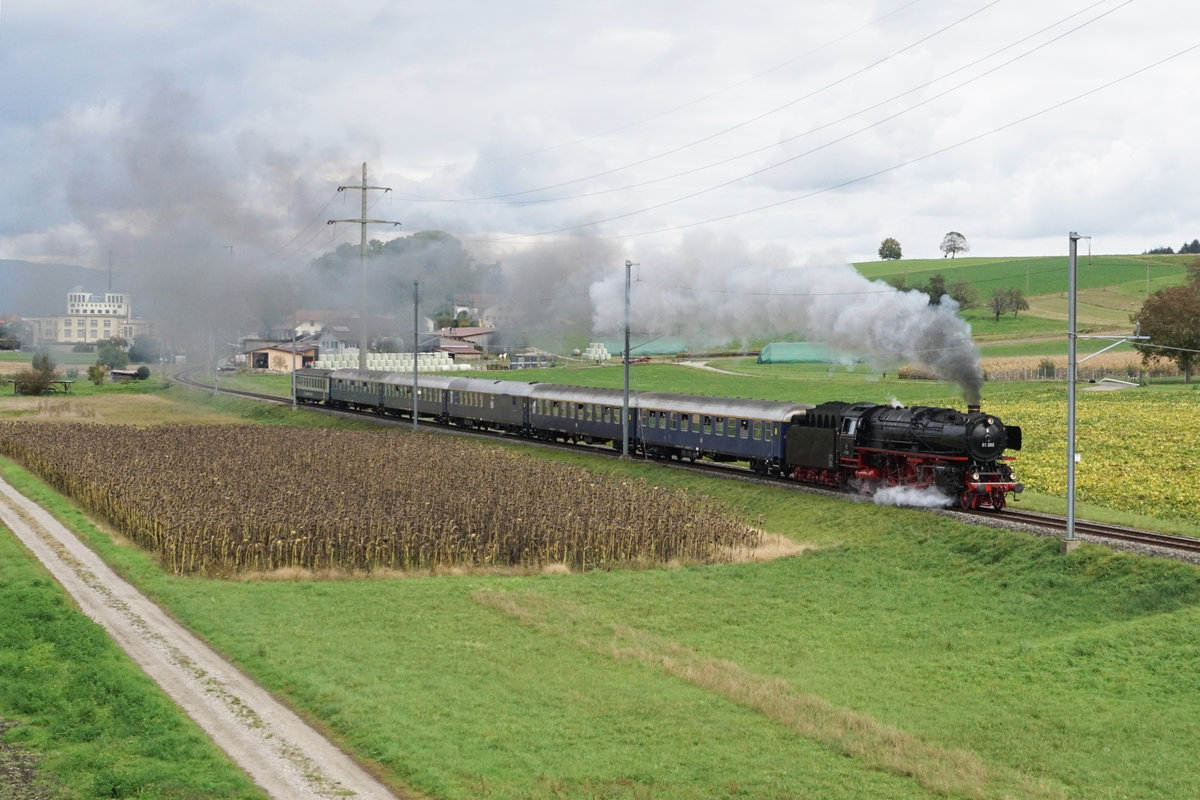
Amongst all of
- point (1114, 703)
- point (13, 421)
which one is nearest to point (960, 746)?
point (1114, 703)

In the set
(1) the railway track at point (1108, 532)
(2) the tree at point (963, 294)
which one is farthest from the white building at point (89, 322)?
(2) the tree at point (963, 294)

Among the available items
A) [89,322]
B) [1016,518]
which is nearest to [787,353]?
[1016,518]

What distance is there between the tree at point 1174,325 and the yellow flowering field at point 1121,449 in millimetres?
15486

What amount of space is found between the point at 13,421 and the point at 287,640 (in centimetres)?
6349

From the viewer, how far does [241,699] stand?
66.9ft

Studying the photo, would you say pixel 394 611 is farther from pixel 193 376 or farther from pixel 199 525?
pixel 193 376

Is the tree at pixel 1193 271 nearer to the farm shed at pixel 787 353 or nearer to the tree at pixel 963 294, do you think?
the tree at pixel 963 294

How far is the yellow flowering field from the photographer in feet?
137

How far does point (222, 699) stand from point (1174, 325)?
9095cm

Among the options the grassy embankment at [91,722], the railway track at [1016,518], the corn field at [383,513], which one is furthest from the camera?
the corn field at [383,513]

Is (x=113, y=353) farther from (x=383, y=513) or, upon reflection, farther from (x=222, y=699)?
(x=222, y=699)

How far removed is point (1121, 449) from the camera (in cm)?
5331

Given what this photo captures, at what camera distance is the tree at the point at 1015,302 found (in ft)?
460

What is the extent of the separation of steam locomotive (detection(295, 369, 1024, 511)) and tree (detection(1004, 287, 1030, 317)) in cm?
8716
